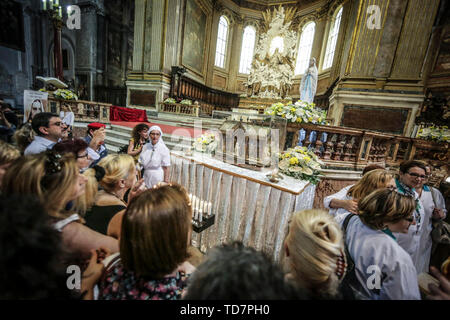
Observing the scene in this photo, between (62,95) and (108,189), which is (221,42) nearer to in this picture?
(62,95)

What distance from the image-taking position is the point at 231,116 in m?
3.55

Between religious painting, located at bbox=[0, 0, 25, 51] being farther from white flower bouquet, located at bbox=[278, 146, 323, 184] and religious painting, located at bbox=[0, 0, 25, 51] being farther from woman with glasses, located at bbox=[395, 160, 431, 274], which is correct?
woman with glasses, located at bbox=[395, 160, 431, 274]

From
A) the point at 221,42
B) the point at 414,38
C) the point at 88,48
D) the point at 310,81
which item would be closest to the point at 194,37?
the point at 221,42

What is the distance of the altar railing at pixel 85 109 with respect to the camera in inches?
249

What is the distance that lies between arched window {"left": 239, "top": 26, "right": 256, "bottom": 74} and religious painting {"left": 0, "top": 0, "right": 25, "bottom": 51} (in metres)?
18.1

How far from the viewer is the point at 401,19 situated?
20.9 feet

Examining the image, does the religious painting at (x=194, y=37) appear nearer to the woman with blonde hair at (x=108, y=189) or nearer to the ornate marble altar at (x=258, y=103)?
the ornate marble altar at (x=258, y=103)

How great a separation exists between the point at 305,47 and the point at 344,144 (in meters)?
14.0

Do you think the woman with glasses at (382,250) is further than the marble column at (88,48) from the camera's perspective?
No

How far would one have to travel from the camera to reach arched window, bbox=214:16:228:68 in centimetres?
1495

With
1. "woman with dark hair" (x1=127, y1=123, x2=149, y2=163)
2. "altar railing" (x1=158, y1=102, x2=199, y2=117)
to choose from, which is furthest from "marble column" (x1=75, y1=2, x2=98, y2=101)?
"woman with dark hair" (x1=127, y1=123, x2=149, y2=163)

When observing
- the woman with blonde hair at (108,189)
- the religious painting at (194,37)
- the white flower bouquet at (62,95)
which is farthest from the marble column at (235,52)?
the woman with blonde hair at (108,189)

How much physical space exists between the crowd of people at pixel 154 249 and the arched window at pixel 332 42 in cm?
1405
